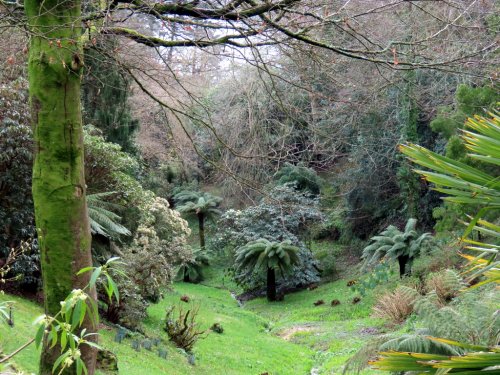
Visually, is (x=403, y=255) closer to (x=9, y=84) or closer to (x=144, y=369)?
(x=144, y=369)

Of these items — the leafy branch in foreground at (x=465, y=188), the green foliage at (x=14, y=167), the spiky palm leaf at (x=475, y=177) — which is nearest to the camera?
the leafy branch in foreground at (x=465, y=188)

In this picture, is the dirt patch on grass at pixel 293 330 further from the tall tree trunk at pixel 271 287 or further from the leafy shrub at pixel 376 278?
the tall tree trunk at pixel 271 287

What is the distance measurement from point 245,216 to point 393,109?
7.44 m

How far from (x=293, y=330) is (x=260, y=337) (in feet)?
5.26

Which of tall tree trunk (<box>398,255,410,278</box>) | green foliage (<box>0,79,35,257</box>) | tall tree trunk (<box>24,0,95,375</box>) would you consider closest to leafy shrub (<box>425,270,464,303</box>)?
tall tree trunk (<box>398,255,410,278</box>)

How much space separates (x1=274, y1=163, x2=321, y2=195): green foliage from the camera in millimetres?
26250

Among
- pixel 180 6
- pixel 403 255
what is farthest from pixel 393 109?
pixel 180 6

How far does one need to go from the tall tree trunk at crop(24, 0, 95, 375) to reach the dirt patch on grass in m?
12.1

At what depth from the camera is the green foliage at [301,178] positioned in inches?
1033

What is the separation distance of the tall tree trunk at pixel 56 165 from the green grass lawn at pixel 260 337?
2565mm

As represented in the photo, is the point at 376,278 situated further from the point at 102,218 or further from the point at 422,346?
the point at 422,346

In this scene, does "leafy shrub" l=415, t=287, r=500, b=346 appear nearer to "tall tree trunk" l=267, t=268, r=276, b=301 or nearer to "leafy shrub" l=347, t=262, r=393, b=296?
"leafy shrub" l=347, t=262, r=393, b=296

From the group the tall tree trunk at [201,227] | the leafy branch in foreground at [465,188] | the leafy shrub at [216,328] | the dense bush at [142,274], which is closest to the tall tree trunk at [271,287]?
the dense bush at [142,274]

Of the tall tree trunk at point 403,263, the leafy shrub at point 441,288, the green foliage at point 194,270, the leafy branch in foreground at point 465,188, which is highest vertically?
the leafy branch in foreground at point 465,188
